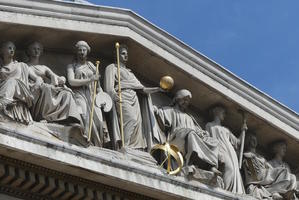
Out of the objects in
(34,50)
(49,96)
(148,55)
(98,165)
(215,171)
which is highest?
(148,55)

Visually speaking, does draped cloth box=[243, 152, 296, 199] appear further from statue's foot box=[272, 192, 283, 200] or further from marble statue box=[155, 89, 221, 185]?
marble statue box=[155, 89, 221, 185]

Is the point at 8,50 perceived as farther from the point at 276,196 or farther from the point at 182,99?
the point at 276,196

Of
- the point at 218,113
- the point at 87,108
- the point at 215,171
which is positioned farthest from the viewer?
the point at 218,113

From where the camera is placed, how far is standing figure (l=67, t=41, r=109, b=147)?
2005 cm

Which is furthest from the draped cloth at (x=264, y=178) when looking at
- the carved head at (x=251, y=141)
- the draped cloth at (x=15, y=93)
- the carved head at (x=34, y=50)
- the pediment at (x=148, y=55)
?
the draped cloth at (x=15, y=93)

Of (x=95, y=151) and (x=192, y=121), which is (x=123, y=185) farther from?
Answer: (x=192, y=121)

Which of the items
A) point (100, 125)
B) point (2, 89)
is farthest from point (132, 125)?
point (2, 89)

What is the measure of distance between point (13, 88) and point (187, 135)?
9.16 feet

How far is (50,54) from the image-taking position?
20641 mm

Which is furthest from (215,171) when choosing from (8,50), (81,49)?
(8,50)

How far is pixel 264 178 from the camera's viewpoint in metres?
22.1

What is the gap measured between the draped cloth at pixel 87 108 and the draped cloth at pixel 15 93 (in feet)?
2.59

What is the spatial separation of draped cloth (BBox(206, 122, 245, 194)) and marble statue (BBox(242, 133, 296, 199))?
29 cm

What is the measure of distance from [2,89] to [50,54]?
4.51 feet
